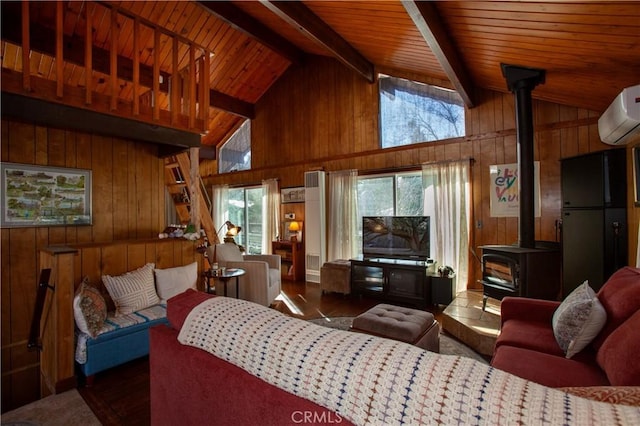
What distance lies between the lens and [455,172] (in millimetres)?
4199

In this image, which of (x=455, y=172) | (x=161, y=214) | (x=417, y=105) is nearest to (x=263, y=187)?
(x=161, y=214)

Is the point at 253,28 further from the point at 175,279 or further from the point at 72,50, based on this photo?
the point at 175,279

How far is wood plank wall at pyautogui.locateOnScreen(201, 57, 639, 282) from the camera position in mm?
3635

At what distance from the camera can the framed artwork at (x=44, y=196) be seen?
2711mm

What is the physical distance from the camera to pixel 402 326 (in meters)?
2.18

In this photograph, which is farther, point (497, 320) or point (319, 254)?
point (319, 254)

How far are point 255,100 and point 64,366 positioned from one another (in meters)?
5.85

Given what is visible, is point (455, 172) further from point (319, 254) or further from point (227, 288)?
point (227, 288)

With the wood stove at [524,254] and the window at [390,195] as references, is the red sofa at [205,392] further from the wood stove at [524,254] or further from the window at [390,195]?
the window at [390,195]

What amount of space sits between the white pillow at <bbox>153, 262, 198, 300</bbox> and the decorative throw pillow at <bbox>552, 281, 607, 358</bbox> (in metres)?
3.20

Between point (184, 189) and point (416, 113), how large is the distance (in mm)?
3706

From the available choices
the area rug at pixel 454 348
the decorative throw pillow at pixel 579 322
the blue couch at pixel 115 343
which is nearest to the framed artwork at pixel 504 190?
the area rug at pixel 454 348

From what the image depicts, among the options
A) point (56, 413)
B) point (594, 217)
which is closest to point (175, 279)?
point (56, 413)

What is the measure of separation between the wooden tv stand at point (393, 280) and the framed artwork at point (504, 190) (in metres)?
1.26
